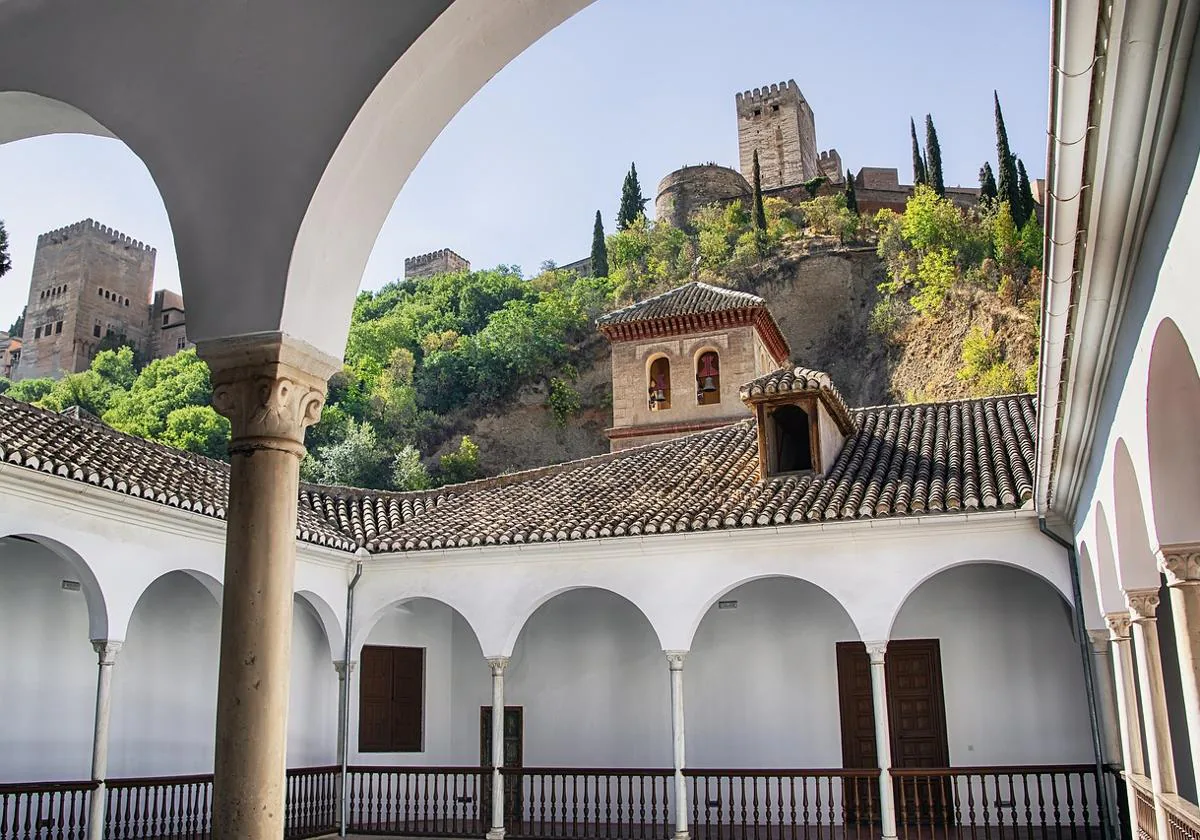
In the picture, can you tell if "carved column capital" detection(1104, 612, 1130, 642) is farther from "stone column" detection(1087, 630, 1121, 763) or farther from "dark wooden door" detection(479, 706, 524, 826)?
"dark wooden door" detection(479, 706, 524, 826)

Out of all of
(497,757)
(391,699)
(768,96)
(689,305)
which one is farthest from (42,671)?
(768,96)

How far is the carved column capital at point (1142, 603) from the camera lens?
811 cm

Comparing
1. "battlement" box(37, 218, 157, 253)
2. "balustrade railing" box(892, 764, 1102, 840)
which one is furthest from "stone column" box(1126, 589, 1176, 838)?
"battlement" box(37, 218, 157, 253)

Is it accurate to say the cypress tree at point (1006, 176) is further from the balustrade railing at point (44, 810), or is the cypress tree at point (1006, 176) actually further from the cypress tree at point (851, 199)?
the balustrade railing at point (44, 810)

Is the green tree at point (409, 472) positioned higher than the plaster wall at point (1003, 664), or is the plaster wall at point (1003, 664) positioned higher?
the green tree at point (409, 472)

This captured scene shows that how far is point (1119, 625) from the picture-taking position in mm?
9711

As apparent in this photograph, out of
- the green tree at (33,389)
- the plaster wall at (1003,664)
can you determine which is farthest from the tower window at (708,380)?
the green tree at (33,389)

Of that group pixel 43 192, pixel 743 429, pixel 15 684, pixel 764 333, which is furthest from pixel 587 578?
pixel 764 333

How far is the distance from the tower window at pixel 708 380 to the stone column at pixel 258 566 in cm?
2190

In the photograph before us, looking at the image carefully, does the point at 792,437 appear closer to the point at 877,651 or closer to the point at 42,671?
the point at 877,651

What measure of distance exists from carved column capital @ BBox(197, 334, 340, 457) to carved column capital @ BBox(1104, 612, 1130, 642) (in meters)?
→ 8.12

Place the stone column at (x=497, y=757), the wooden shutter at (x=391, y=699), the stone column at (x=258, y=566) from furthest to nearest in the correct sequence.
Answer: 1. the wooden shutter at (x=391, y=699)
2. the stone column at (x=497, y=757)
3. the stone column at (x=258, y=566)

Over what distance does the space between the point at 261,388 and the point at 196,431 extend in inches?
1903

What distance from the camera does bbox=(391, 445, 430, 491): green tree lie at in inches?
1732
